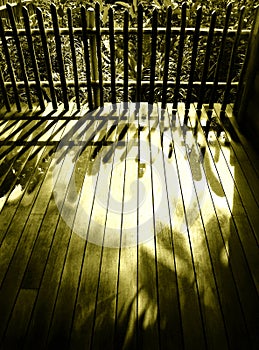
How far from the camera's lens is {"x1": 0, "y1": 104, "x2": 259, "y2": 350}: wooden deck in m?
1.59

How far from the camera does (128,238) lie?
2.08 metres

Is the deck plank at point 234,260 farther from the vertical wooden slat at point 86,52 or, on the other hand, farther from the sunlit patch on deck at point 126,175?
the vertical wooden slat at point 86,52

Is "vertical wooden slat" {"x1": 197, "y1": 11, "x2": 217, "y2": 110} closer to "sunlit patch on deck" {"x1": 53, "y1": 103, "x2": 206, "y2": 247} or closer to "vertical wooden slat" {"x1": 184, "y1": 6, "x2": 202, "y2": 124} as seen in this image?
"vertical wooden slat" {"x1": 184, "y1": 6, "x2": 202, "y2": 124}

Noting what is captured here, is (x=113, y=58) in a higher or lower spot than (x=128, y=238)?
higher

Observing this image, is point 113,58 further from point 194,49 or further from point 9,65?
point 9,65

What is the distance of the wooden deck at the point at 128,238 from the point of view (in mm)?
1595

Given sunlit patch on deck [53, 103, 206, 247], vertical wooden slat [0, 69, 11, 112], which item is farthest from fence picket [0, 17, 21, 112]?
sunlit patch on deck [53, 103, 206, 247]

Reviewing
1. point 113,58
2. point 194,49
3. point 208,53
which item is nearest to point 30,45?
point 113,58

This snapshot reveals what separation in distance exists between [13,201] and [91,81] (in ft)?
6.57

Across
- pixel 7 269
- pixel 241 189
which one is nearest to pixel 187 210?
pixel 241 189

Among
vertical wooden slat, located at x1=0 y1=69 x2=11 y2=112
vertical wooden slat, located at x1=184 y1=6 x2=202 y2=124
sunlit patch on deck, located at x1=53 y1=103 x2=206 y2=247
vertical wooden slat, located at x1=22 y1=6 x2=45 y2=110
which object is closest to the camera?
sunlit patch on deck, located at x1=53 y1=103 x2=206 y2=247

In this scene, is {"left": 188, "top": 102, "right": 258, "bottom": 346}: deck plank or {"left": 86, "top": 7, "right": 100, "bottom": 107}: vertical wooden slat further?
{"left": 86, "top": 7, "right": 100, "bottom": 107}: vertical wooden slat

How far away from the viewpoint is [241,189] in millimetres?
2529

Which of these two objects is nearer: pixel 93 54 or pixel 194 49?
pixel 194 49
